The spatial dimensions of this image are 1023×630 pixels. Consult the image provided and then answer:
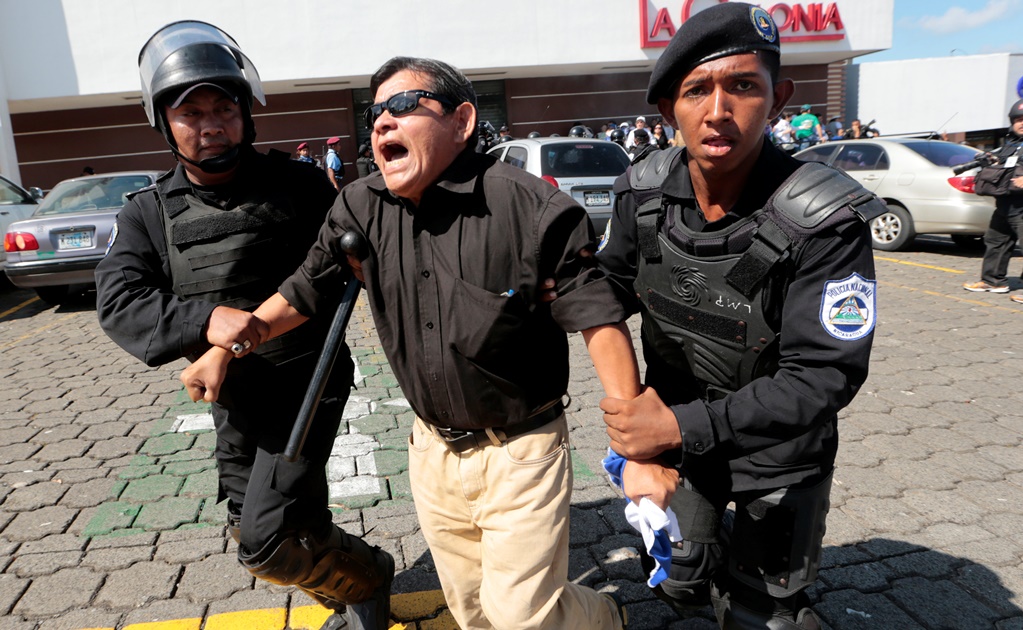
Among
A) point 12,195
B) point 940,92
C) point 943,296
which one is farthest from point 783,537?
point 940,92

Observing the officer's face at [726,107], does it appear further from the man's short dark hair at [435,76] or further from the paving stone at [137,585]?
the paving stone at [137,585]

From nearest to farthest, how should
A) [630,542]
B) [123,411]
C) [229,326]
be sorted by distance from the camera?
[229,326] < [630,542] < [123,411]

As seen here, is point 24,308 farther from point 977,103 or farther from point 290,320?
point 977,103

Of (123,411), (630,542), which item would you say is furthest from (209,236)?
(123,411)

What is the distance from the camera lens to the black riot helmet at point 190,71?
2.38 meters

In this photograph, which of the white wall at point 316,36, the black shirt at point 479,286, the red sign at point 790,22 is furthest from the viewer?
the red sign at point 790,22

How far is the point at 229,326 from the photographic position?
215 centimetres

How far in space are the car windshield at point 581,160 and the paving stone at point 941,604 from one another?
756 cm

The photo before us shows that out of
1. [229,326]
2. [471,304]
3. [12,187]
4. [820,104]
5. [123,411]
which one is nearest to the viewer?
[471,304]

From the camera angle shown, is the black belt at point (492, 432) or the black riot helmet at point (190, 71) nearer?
the black belt at point (492, 432)

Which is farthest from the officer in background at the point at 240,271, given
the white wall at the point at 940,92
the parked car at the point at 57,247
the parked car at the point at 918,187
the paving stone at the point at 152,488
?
the white wall at the point at 940,92

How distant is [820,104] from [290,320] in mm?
24103

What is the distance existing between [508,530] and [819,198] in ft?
3.90

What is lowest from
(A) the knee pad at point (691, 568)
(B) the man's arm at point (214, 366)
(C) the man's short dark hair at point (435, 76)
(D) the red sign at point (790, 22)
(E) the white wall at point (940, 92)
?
(A) the knee pad at point (691, 568)
